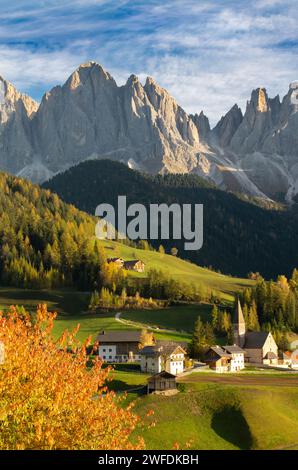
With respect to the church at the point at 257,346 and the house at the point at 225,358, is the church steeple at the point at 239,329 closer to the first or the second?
the church at the point at 257,346

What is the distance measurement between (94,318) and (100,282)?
33.4 metres

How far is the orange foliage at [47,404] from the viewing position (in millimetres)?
27984

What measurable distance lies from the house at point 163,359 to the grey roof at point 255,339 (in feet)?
65.2

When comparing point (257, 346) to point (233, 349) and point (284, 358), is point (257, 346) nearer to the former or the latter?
point (284, 358)

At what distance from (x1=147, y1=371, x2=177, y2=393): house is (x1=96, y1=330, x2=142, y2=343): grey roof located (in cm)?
3644

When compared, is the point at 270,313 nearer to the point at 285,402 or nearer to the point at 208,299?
the point at 208,299

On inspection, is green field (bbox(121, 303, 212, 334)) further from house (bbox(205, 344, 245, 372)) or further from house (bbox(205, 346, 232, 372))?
house (bbox(205, 346, 232, 372))

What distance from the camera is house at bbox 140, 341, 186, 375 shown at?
343 feet

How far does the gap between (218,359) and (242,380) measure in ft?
44.6

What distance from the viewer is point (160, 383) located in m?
85.8

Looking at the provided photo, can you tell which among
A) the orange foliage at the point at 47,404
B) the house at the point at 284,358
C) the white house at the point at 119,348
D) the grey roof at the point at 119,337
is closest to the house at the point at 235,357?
the house at the point at 284,358

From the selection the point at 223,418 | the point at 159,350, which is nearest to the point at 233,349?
the point at 159,350

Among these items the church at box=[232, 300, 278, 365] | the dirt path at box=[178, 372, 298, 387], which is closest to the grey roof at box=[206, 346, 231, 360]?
the dirt path at box=[178, 372, 298, 387]

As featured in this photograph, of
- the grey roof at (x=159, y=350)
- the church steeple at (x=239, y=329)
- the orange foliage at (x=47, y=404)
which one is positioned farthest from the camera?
the church steeple at (x=239, y=329)
